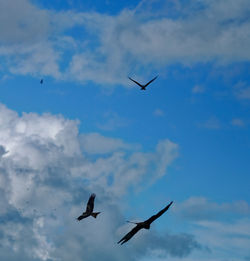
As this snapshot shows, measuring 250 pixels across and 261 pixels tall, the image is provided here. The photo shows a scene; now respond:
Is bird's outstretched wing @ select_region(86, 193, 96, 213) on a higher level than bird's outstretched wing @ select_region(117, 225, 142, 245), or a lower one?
higher

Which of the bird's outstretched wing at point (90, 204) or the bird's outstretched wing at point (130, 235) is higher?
the bird's outstretched wing at point (90, 204)

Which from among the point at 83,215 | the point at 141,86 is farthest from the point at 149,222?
the point at 141,86

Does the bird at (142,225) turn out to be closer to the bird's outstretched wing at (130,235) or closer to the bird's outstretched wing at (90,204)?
the bird's outstretched wing at (130,235)

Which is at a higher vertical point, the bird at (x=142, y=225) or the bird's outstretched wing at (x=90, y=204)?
the bird's outstretched wing at (x=90, y=204)

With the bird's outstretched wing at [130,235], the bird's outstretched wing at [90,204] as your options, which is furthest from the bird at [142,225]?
the bird's outstretched wing at [90,204]

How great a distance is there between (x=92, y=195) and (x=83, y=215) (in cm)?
501

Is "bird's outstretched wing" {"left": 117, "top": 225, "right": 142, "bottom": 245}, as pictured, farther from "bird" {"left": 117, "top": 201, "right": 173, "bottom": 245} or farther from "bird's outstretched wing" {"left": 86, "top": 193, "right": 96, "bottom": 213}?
"bird's outstretched wing" {"left": 86, "top": 193, "right": 96, "bottom": 213}

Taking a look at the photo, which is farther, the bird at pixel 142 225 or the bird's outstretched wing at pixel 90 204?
the bird's outstretched wing at pixel 90 204

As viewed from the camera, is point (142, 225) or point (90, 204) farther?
point (90, 204)

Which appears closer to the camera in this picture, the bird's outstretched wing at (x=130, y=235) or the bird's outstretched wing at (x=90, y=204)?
the bird's outstretched wing at (x=130, y=235)

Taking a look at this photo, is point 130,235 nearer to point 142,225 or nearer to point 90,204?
point 142,225

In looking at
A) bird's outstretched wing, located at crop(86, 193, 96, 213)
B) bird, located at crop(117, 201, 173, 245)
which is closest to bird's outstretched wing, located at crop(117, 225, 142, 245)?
bird, located at crop(117, 201, 173, 245)

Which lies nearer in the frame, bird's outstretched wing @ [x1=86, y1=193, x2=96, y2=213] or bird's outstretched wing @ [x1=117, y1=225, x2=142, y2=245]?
bird's outstretched wing @ [x1=117, y1=225, x2=142, y2=245]

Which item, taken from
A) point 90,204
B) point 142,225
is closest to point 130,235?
point 142,225
